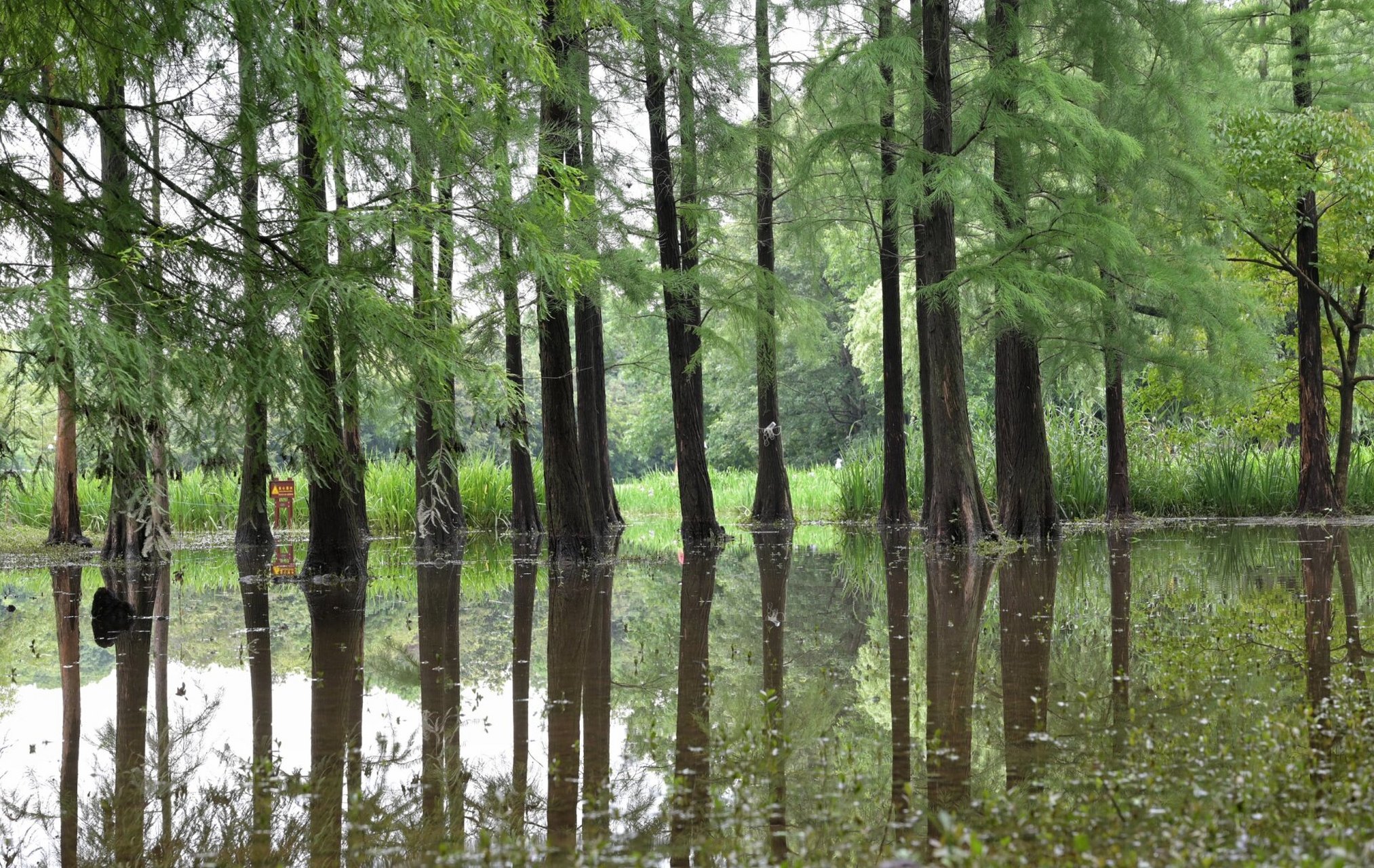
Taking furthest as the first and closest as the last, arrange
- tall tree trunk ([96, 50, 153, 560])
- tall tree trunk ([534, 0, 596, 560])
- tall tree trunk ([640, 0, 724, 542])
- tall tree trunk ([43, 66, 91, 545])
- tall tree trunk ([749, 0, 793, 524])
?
tall tree trunk ([749, 0, 793, 524])
tall tree trunk ([640, 0, 724, 542])
tall tree trunk ([534, 0, 596, 560])
tall tree trunk ([96, 50, 153, 560])
tall tree trunk ([43, 66, 91, 545])

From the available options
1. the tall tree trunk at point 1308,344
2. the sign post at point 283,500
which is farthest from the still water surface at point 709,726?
the sign post at point 283,500

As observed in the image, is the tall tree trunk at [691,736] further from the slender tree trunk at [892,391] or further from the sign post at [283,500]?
the sign post at [283,500]

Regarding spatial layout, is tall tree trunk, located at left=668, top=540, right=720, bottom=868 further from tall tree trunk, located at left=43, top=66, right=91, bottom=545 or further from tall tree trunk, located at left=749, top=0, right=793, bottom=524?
tall tree trunk, located at left=749, top=0, right=793, bottom=524

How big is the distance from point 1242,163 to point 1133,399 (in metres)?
6.48

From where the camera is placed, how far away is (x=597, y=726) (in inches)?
233

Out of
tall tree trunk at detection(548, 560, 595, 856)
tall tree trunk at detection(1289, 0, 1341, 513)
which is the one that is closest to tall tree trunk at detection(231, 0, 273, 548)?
tall tree trunk at detection(548, 560, 595, 856)

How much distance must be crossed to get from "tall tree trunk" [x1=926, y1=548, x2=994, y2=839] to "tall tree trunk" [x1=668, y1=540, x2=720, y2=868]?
824 mm

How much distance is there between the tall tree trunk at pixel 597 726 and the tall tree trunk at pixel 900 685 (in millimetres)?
1031

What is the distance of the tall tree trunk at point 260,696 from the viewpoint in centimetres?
436

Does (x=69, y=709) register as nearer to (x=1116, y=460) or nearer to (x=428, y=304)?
(x=428, y=304)

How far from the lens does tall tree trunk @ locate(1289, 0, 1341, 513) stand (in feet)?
60.9

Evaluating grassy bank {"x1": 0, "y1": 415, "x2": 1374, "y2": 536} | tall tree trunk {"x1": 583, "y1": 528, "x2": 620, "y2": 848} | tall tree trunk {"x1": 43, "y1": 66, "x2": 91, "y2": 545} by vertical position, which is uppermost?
tall tree trunk {"x1": 43, "y1": 66, "x2": 91, "y2": 545}

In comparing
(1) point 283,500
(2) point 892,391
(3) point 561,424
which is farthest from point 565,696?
(1) point 283,500

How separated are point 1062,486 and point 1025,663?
1358 cm
